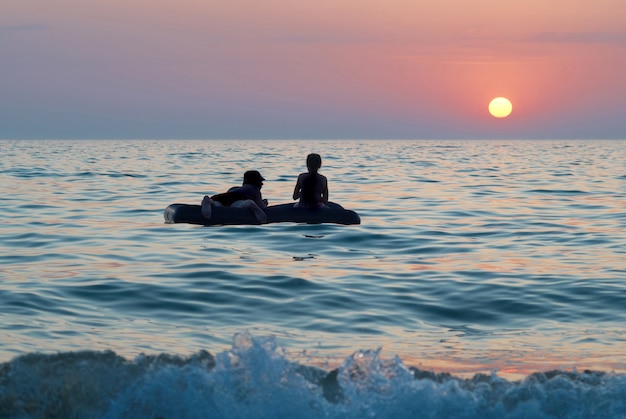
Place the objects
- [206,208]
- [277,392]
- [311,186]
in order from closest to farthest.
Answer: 1. [277,392]
2. [206,208]
3. [311,186]

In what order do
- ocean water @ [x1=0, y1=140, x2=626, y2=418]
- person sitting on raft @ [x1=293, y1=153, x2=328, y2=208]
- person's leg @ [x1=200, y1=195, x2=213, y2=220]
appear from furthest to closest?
person sitting on raft @ [x1=293, y1=153, x2=328, y2=208] → person's leg @ [x1=200, y1=195, x2=213, y2=220] → ocean water @ [x1=0, y1=140, x2=626, y2=418]

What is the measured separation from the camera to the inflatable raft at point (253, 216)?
51.0ft

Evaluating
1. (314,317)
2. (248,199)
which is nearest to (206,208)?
(248,199)

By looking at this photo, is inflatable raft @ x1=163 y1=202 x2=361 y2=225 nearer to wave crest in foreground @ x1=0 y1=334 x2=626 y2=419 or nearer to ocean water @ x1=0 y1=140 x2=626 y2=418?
ocean water @ x1=0 y1=140 x2=626 y2=418

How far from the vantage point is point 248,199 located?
15672 mm

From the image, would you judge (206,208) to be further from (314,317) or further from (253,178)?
(314,317)

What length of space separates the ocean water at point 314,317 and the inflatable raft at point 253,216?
197mm

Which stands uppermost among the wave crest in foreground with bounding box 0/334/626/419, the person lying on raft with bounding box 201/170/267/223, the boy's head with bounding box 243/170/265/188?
the boy's head with bounding box 243/170/265/188

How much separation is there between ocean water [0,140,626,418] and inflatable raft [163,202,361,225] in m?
0.20

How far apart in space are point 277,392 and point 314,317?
2487 mm

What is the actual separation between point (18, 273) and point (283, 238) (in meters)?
5.02

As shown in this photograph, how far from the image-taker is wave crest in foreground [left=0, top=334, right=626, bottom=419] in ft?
18.6

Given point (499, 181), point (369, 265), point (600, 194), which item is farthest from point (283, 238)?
point (499, 181)

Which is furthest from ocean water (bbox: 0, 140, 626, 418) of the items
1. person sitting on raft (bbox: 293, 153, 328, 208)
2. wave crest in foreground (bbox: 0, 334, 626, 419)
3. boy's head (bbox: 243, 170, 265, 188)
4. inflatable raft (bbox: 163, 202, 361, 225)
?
boy's head (bbox: 243, 170, 265, 188)
